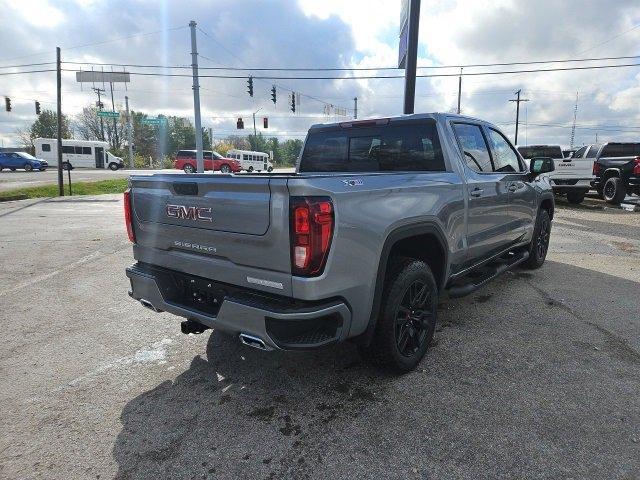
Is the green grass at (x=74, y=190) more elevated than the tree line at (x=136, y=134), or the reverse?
the tree line at (x=136, y=134)

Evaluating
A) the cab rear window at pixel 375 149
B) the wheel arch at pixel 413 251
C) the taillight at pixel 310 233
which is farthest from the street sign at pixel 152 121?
the taillight at pixel 310 233

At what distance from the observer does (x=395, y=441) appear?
95.8 inches

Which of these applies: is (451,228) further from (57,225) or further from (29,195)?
(29,195)

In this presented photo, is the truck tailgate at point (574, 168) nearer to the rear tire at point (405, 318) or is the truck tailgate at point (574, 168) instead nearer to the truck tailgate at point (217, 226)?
the rear tire at point (405, 318)

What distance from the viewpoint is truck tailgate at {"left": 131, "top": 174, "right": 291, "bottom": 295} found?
7.75 ft

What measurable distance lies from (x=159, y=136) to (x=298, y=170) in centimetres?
8824

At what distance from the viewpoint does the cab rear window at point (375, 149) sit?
3.71m

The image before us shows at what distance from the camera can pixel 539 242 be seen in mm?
6023

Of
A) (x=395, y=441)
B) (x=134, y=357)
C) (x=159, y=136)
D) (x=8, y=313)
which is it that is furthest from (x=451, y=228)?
(x=159, y=136)

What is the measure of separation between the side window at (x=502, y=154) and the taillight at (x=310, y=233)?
2.87 metres

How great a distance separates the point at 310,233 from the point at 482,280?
2508 millimetres

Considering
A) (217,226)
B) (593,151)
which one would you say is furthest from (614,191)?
(217,226)

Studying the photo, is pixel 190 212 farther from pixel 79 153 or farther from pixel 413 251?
pixel 79 153

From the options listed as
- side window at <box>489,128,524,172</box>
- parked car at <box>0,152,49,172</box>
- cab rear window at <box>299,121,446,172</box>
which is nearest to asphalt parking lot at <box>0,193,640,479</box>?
side window at <box>489,128,524,172</box>
